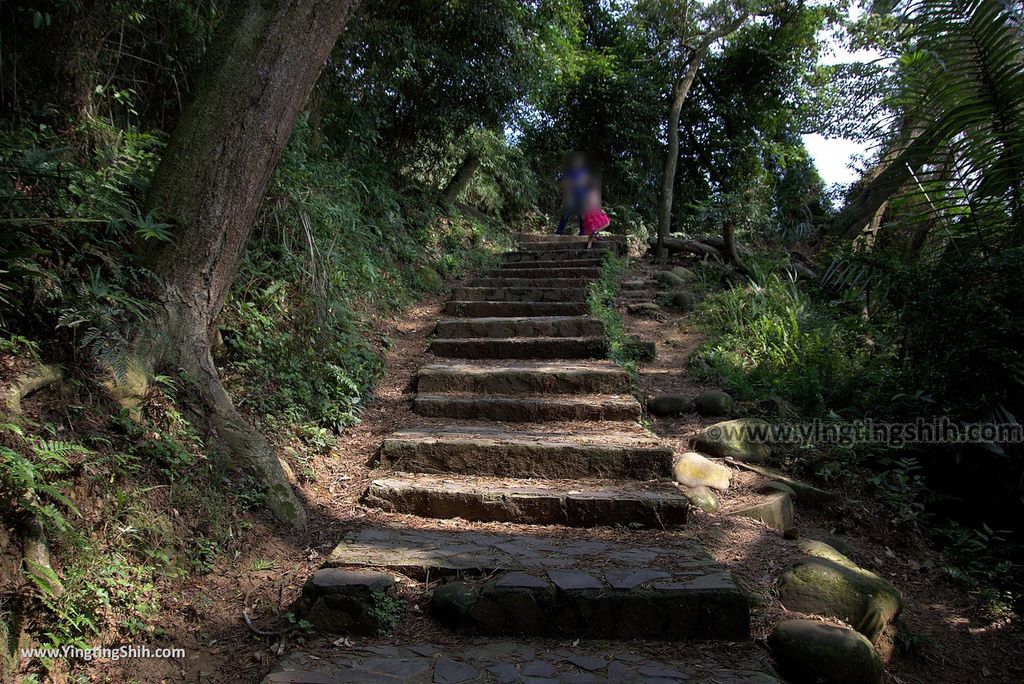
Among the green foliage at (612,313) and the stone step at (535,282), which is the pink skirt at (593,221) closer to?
the green foliage at (612,313)

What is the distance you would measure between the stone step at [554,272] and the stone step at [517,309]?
1.41 meters

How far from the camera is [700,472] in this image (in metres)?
3.93

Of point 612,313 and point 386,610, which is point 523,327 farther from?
point 386,610

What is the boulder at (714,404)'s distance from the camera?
4.80m

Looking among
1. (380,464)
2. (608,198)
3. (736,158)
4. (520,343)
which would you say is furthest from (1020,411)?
(736,158)

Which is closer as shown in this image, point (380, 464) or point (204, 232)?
point (204, 232)

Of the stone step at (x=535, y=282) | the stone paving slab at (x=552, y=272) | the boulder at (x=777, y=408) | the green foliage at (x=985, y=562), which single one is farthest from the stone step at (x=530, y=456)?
the stone paving slab at (x=552, y=272)

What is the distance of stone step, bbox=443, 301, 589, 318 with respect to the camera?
659cm

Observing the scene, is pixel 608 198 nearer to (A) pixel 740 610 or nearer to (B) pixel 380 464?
(B) pixel 380 464

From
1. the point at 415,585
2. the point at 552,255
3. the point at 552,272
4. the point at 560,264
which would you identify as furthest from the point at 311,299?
the point at 552,255

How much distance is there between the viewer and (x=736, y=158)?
14.4 m

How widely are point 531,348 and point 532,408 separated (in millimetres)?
1135

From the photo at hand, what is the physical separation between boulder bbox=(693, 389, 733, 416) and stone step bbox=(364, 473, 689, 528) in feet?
4.53

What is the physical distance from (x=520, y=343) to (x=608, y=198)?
9.08m
